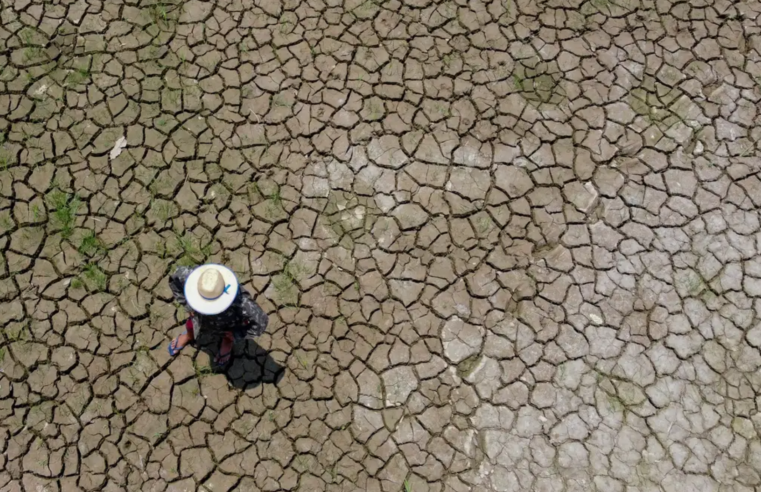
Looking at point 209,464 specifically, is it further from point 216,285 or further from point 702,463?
point 702,463

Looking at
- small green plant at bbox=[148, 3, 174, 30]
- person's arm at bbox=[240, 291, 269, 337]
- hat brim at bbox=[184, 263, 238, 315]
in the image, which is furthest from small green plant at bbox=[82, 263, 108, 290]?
small green plant at bbox=[148, 3, 174, 30]

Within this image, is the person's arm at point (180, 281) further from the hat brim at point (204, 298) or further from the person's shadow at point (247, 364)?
the person's shadow at point (247, 364)

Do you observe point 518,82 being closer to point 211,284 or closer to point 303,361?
point 303,361

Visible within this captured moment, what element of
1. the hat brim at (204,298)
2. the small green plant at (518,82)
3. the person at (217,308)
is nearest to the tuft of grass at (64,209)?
the person at (217,308)

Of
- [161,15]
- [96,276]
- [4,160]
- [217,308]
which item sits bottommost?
[96,276]

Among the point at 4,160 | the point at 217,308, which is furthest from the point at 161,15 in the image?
the point at 217,308
